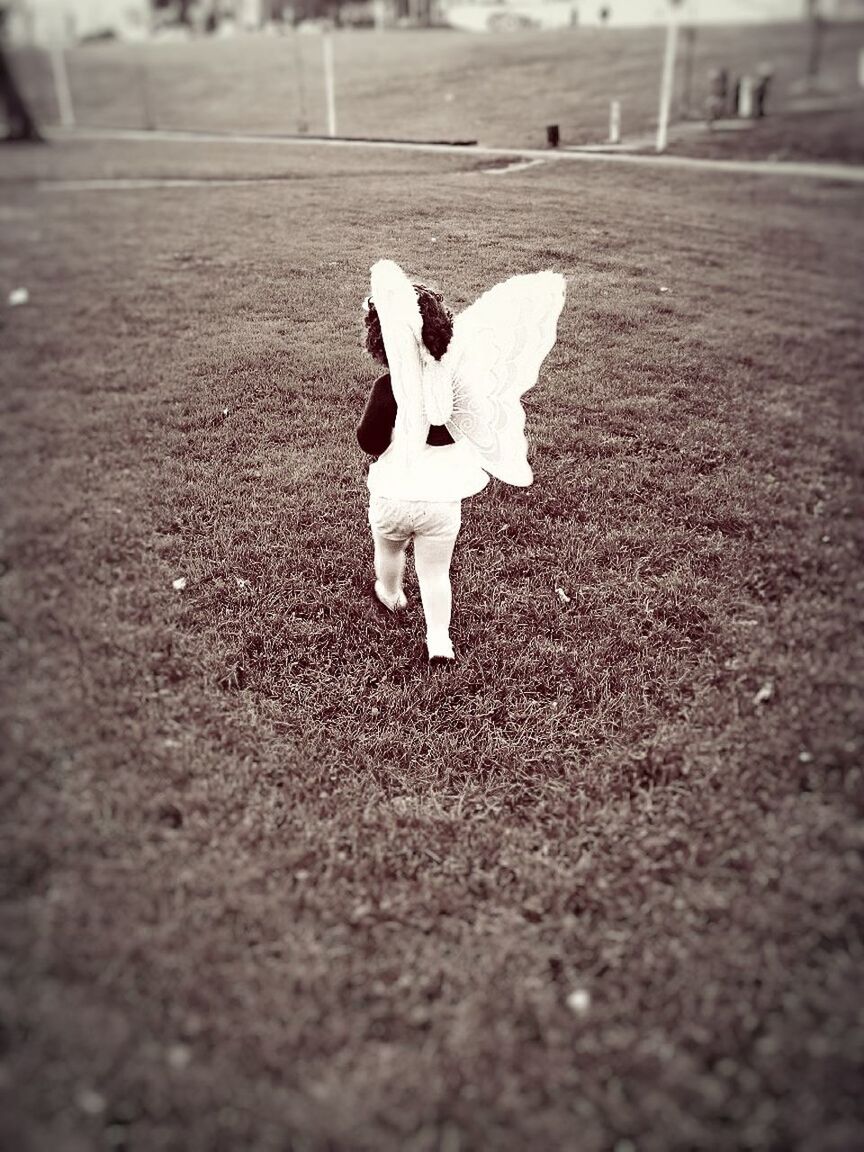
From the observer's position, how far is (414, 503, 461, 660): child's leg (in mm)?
2719

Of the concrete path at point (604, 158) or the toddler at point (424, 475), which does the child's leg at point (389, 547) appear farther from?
the concrete path at point (604, 158)

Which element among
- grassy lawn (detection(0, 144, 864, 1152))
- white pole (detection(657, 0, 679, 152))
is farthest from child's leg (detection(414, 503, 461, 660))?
white pole (detection(657, 0, 679, 152))

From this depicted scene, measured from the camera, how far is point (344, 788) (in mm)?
2518

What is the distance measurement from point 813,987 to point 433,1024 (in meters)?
0.92

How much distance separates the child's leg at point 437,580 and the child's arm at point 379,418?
310 mm

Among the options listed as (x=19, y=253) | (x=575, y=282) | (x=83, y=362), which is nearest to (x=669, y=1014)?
(x=575, y=282)

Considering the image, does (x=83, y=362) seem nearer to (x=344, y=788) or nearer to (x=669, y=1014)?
(x=344, y=788)

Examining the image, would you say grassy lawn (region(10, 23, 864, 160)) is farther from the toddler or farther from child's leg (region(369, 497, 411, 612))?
child's leg (region(369, 497, 411, 612))

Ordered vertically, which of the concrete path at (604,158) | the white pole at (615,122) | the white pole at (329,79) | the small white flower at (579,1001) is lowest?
the small white flower at (579,1001)

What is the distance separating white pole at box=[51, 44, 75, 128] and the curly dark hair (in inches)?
112

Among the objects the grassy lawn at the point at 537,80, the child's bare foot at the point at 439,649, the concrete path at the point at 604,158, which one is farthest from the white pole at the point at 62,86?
the child's bare foot at the point at 439,649

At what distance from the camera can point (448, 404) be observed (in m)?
2.51

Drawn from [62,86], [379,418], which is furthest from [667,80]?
[62,86]

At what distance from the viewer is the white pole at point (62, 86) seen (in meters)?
4.00
